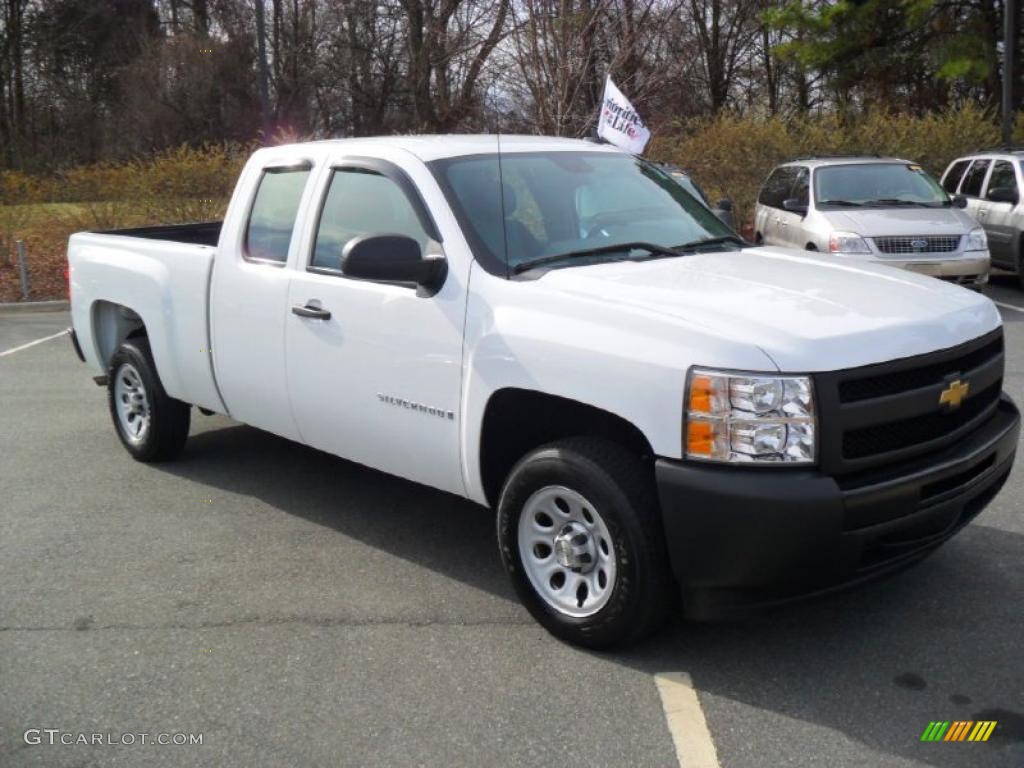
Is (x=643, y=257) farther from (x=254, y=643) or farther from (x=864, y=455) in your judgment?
(x=254, y=643)

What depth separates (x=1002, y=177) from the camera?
544 inches

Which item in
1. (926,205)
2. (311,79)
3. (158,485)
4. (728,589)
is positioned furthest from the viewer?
(311,79)

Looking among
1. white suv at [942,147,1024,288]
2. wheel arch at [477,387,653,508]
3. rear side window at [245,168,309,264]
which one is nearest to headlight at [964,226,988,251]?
white suv at [942,147,1024,288]

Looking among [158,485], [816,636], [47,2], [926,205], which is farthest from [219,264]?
[47,2]

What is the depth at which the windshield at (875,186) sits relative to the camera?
1228 cm

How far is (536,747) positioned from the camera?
10.6 feet

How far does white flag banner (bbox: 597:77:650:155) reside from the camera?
42.1 ft

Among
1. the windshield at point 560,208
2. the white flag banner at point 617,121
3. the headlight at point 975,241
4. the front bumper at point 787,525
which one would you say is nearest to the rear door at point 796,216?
the headlight at point 975,241

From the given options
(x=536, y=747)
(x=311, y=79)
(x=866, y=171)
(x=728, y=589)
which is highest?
(x=311, y=79)

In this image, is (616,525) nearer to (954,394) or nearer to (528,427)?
(528,427)

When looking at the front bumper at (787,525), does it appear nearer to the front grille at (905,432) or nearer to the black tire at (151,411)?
the front grille at (905,432)

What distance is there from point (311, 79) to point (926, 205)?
31287 millimetres

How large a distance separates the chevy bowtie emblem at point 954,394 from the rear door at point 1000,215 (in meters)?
10.9

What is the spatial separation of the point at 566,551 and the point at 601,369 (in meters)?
0.73
